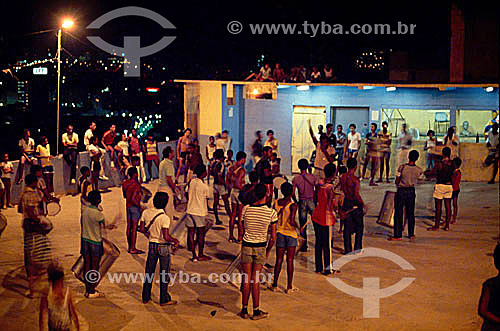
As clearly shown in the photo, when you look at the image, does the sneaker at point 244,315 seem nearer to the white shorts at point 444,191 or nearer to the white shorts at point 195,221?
the white shorts at point 195,221

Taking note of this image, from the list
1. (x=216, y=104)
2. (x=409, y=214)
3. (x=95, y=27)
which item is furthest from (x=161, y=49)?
(x=409, y=214)

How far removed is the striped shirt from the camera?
26.4 ft

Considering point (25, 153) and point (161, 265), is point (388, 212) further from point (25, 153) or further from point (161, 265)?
point (25, 153)

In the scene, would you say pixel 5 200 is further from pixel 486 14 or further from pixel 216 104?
pixel 486 14

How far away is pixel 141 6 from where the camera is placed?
138 feet

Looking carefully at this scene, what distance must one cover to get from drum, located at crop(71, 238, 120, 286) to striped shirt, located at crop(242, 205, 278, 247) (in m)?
2.60

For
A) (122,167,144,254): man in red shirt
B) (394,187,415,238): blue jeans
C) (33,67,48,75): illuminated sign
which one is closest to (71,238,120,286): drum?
(122,167,144,254): man in red shirt

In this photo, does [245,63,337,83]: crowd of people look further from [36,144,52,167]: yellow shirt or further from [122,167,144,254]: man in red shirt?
[122,167,144,254]: man in red shirt

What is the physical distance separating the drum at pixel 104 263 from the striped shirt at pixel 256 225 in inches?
102

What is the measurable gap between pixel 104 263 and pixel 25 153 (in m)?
7.22

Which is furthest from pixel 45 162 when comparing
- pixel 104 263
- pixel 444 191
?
pixel 444 191

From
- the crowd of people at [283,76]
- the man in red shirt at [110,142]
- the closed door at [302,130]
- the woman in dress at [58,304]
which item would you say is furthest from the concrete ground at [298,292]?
the crowd of people at [283,76]

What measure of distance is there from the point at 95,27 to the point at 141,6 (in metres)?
3.90

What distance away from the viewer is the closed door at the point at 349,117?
2225 centimetres
